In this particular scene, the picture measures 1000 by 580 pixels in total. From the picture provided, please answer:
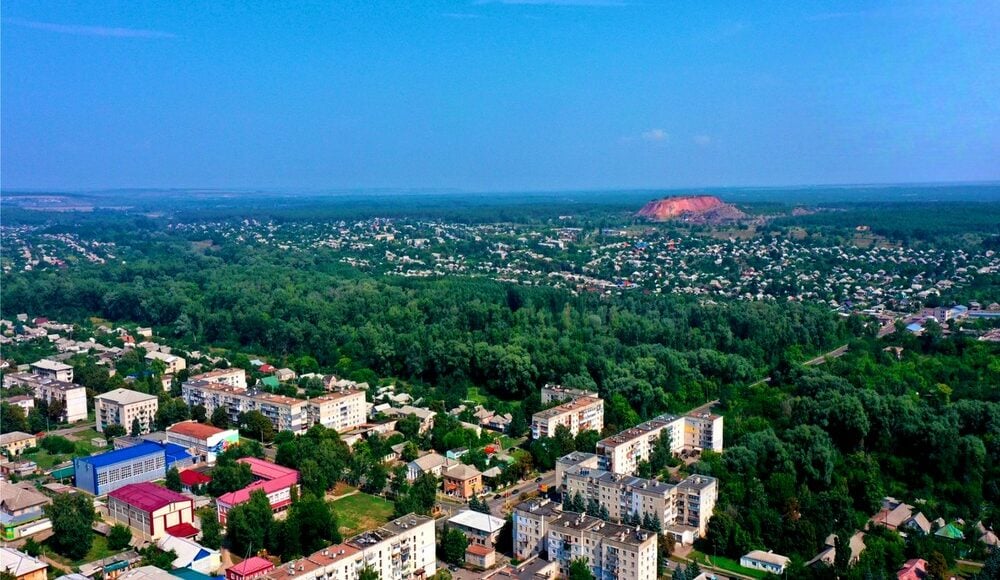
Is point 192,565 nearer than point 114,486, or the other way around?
point 192,565

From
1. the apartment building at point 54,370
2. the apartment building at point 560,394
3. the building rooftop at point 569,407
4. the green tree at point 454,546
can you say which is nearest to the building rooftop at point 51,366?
the apartment building at point 54,370

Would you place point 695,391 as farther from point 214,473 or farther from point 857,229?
point 857,229

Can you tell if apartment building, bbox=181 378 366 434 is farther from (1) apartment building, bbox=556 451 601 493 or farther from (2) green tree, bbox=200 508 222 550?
(1) apartment building, bbox=556 451 601 493

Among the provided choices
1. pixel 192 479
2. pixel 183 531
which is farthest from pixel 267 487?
pixel 192 479

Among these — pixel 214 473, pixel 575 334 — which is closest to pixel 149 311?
pixel 575 334

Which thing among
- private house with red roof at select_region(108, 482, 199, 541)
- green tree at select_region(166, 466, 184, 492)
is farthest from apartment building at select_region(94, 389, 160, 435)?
private house with red roof at select_region(108, 482, 199, 541)

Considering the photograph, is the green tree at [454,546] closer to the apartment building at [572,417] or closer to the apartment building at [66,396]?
the apartment building at [572,417]
